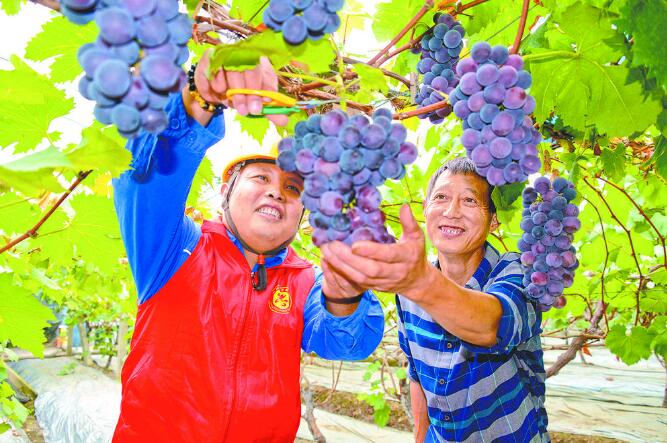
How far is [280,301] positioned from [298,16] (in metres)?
1.22

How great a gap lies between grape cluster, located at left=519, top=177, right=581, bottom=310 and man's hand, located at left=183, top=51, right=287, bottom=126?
1131 mm

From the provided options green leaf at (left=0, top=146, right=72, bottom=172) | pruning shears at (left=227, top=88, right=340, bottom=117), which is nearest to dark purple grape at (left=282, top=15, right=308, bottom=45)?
pruning shears at (left=227, top=88, right=340, bottom=117)

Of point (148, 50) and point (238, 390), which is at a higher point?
point (148, 50)

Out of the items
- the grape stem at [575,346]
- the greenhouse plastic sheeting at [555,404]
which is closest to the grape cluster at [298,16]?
the grape stem at [575,346]

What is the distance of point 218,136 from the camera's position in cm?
108

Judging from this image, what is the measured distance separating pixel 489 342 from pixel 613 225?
2.89m

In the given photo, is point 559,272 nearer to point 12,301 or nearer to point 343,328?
point 343,328

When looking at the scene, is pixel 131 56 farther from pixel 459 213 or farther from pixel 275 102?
pixel 459 213

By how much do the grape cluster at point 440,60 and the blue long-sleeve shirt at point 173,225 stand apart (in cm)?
63

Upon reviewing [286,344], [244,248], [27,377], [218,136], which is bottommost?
[27,377]

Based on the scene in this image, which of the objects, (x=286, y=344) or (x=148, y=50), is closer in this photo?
(x=148, y=50)

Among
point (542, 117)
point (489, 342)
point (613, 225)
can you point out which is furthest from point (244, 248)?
point (613, 225)

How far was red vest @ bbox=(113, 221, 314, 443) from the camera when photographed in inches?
60.2

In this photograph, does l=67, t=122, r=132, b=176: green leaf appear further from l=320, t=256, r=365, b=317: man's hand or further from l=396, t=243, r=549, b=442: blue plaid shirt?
l=396, t=243, r=549, b=442: blue plaid shirt
